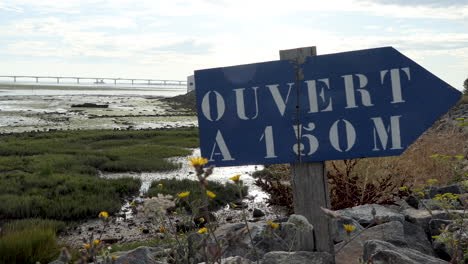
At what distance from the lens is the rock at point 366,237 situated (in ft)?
11.2

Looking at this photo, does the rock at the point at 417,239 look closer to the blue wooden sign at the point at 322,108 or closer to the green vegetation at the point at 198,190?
the blue wooden sign at the point at 322,108

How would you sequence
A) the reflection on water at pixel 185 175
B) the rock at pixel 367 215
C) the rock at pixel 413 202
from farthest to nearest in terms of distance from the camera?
the reflection on water at pixel 185 175, the rock at pixel 413 202, the rock at pixel 367 215

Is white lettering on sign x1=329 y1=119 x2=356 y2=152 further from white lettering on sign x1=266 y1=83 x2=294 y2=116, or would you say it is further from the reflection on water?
the reflection on water

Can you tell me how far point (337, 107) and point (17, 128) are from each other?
27.4 metres

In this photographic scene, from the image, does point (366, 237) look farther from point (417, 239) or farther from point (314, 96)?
point (314, 96)

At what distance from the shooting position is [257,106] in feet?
10.9

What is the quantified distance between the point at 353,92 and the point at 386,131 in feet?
1.13

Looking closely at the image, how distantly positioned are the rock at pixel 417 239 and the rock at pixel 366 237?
0.18 meters

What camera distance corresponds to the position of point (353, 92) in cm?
323

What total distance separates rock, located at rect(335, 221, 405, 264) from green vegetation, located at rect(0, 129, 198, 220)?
18.6ft

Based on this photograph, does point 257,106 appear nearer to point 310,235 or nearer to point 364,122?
point 364,122

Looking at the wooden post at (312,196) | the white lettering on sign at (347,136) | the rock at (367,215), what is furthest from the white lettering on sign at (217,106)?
the rock at (367,215)

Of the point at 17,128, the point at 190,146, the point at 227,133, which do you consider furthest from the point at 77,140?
the point at 227,133

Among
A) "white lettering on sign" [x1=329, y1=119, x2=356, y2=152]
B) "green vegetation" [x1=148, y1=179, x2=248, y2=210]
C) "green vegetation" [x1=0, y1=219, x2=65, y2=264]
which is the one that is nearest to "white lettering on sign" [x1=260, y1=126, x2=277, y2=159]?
"white lettering on sign" [x1=329, y1=119, x2=356, y2=152]
